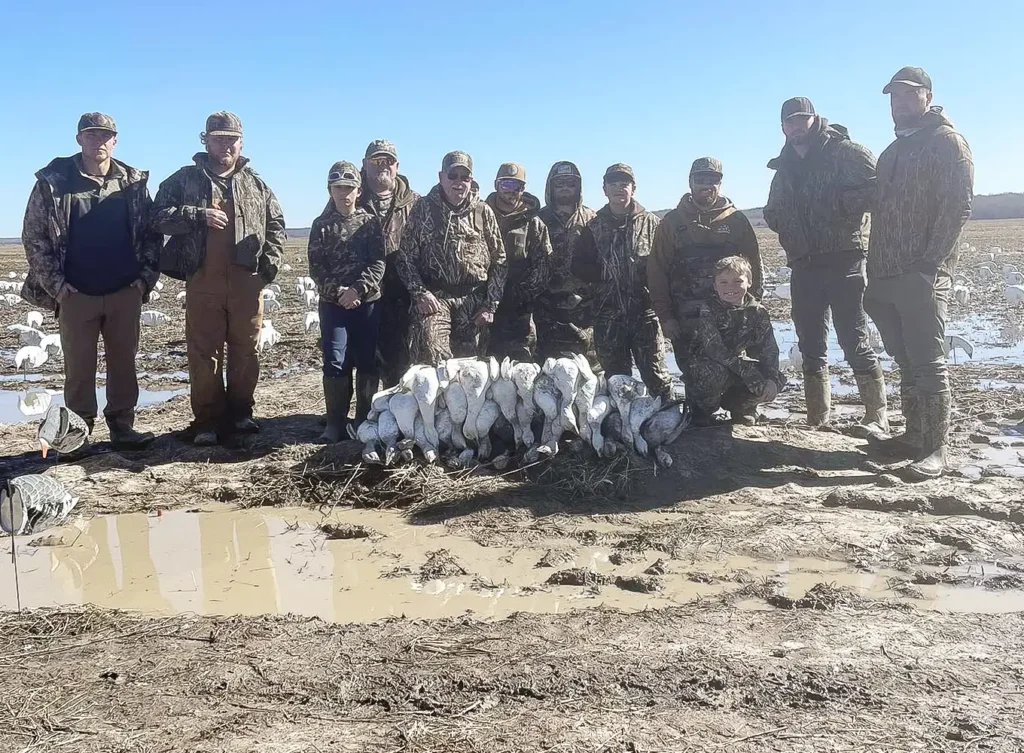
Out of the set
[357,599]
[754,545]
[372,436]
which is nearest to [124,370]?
[372,436]

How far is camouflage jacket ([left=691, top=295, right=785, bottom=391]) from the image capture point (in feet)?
20.3

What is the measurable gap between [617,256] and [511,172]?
1134mm

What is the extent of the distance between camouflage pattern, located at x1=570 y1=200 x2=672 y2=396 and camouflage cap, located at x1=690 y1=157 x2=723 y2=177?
665 millimetres

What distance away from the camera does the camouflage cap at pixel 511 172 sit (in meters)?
6.93

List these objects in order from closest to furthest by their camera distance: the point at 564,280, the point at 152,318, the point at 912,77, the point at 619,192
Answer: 1. the point at 912,77
2. the point at 619,192
3. the point at 564,280
4. the point at 152,318

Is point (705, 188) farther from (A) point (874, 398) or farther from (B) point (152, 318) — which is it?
(B) point (152, 318)

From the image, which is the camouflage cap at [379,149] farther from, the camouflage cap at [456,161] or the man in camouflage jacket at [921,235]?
the man in camouflage jacket at [921,235]

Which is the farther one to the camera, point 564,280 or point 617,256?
point 564,280

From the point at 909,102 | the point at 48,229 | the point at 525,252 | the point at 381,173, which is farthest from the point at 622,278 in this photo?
the point at 48,229

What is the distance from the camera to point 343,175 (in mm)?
6332

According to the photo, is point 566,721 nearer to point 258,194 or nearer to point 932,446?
point 932,446

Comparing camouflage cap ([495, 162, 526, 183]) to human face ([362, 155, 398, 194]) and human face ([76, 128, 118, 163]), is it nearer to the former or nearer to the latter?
human face ([362, 155, 398, 194])

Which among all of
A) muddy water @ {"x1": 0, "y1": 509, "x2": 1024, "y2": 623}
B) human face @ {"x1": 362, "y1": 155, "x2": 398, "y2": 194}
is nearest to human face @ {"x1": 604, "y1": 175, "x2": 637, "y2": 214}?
human face @ {"x1": 362, "y1": 155, "x2": 398, "y2": 194}

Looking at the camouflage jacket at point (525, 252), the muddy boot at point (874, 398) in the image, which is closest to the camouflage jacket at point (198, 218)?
the camouflage jacket at point (525, 252)
